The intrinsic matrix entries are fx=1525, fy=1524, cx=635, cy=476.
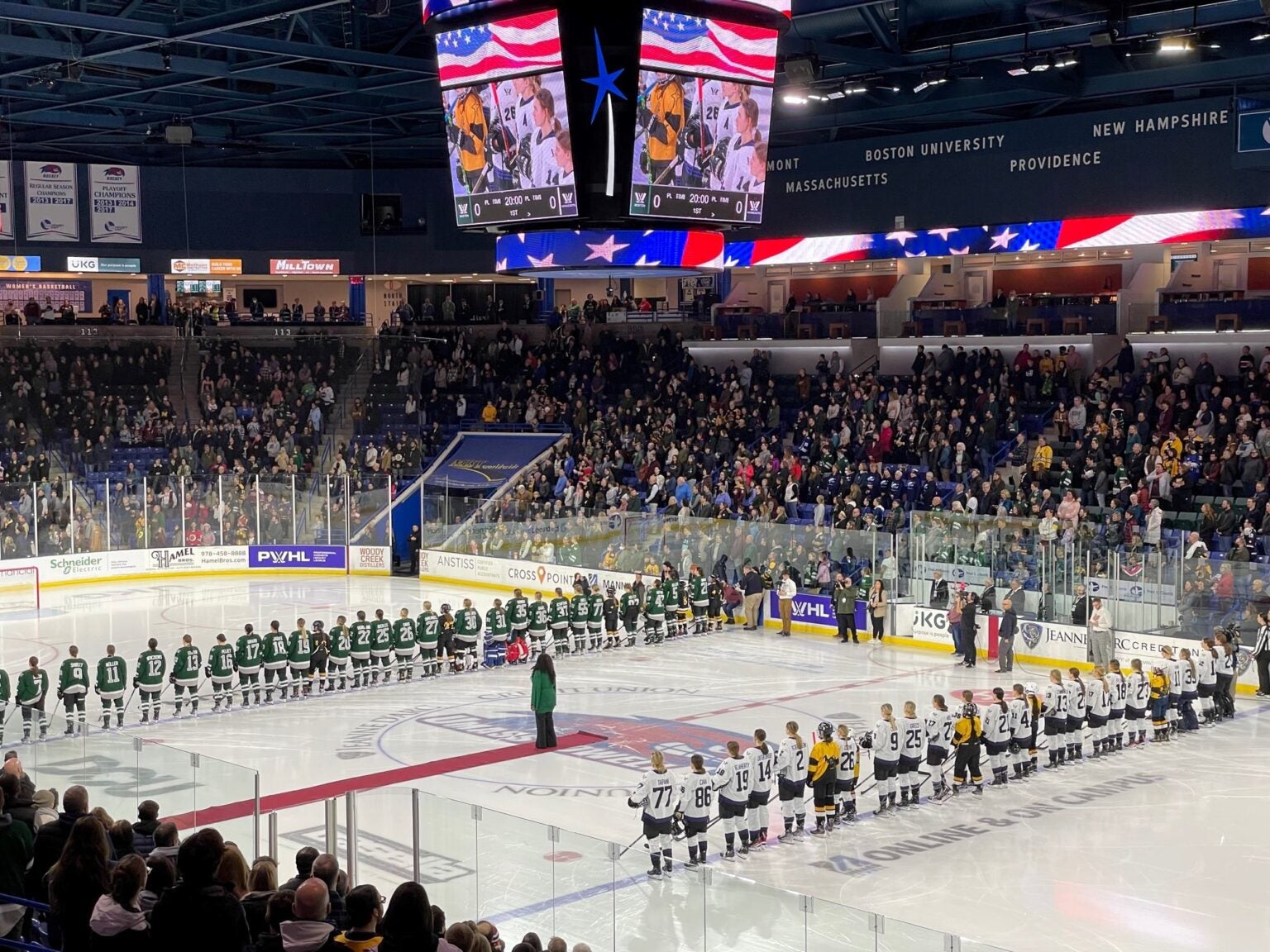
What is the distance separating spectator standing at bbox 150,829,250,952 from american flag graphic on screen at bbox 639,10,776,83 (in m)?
10.4

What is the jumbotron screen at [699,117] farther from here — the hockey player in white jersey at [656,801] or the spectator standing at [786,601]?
the spectator standing at [786,601]

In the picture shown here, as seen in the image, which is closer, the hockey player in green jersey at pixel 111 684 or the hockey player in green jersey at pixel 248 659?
the hockey player in green jersey at pixel 111 684

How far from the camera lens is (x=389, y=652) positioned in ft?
64.3

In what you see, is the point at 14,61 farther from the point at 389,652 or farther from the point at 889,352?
the point at 889,352

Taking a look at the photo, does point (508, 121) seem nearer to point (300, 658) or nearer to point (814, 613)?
point (300, 658)

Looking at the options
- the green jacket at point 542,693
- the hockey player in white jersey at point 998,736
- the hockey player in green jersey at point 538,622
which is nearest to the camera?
the hockey player in white jersey at point 998,736

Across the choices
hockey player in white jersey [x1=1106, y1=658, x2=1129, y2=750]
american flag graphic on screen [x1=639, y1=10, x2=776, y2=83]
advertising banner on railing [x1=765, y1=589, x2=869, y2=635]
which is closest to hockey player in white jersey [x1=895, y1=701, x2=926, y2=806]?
hockey player in white jersey [x1=1106, y1=658, x2=1129, y2=750]

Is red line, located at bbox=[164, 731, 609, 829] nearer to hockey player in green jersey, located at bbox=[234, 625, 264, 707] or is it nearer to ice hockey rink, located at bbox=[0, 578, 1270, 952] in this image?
ice hockey rink, located at bbox=[0, 578, 1270, 952]

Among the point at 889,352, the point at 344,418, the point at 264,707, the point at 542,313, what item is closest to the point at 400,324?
the point at 542,313

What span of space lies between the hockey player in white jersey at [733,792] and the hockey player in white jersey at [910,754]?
1924mm

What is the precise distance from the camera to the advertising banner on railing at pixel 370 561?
2953 cm

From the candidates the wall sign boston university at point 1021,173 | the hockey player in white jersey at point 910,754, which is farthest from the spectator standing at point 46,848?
the wall sign boston university at point 1021,173

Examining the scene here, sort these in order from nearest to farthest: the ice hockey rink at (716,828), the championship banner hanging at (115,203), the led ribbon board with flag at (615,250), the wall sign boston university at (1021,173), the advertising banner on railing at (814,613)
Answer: the ice hockey rink at (716,828), the led ribbon board with flag at (615,250), the advertising banner on railing at (814,613), the wall sign boston university at (1021,173), the championship banner hanging at (115,203)

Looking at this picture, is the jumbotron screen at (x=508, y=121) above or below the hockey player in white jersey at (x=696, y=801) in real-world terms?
above
